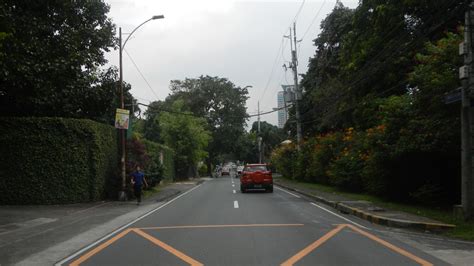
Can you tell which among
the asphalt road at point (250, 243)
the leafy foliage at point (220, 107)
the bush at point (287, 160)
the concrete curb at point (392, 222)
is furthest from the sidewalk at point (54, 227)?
the leafy foliage at point (220, 107)

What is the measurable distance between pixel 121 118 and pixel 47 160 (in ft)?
12.5

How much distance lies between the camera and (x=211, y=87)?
7338 centimetres

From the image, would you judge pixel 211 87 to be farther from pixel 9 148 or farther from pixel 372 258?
pixel 372 258

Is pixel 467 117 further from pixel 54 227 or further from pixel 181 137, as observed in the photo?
pixel 181 137

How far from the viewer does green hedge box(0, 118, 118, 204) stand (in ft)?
65.7

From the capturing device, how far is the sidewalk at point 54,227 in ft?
32.0

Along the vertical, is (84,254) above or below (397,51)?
below

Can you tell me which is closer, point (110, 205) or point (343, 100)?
point (110, 205)

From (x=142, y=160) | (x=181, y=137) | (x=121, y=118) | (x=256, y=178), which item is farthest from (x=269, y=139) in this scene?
(x=121, y=118)

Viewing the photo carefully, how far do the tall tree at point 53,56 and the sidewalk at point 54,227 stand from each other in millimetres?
4775

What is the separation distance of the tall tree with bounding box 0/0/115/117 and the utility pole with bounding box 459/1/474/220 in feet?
44.9

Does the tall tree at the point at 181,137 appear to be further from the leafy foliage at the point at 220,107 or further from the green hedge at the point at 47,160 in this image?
the green hedge at the point at 47,160

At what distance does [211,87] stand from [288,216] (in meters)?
58.7

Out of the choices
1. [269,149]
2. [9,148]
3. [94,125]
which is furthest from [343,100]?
[269,149]
